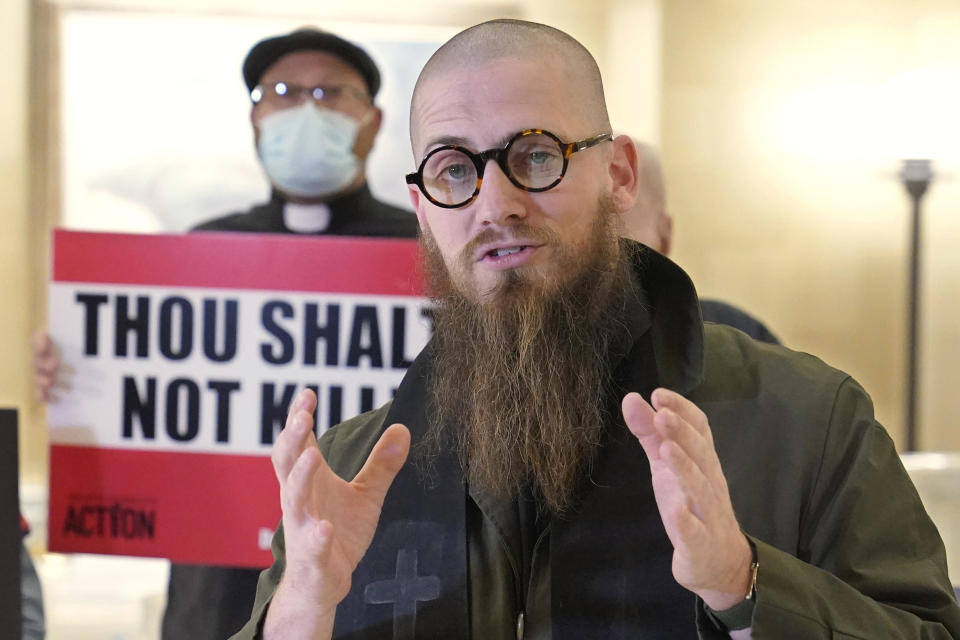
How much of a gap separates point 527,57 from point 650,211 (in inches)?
58.5

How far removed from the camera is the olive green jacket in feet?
4.35

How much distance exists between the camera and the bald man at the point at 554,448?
1.40 meters

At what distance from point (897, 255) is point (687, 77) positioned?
1.21 meters

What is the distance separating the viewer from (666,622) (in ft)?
4.91

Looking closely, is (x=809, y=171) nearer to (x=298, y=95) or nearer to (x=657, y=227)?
(x=657, y=227)

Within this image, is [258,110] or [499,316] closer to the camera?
[499,316]

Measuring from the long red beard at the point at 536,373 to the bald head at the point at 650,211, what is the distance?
128 cm

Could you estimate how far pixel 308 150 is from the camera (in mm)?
3359

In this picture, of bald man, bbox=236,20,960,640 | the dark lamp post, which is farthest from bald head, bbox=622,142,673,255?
the dark lamp post

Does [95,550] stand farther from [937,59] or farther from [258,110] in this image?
[937,59]

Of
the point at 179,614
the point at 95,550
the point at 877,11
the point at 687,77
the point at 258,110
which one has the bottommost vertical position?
the point at 179,614

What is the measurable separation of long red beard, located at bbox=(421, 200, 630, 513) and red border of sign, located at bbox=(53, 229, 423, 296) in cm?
117

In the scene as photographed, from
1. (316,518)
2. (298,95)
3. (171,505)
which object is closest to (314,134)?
(298,95)

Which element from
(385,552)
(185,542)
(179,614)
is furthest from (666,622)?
(179,614)
